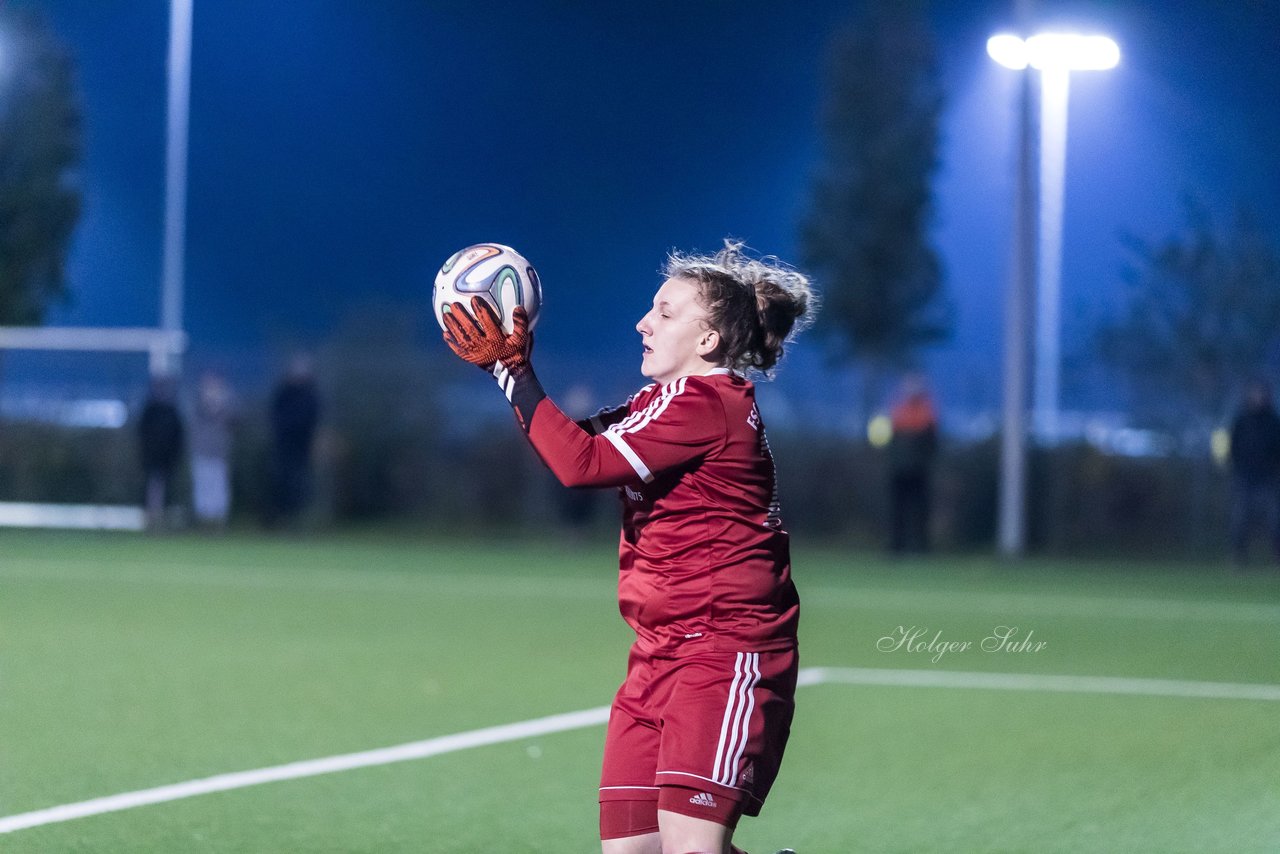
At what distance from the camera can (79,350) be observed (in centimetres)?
2547

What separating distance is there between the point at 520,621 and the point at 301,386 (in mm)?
9987

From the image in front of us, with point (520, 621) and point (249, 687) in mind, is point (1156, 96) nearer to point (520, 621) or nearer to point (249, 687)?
point (520, 621)

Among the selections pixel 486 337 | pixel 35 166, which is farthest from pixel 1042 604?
pixel 35 166

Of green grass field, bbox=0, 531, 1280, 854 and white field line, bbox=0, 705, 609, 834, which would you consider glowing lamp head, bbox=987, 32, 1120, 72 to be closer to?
green grass field, bbox=0, 531, 1280, 854

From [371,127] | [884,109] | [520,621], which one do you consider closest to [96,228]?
[884,109]

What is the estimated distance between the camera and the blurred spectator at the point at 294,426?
2233 centimetres

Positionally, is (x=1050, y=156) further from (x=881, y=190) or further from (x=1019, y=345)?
(x=1019, y=345)

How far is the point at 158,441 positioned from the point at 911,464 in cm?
917

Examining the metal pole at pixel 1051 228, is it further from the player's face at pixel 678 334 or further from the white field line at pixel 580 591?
the player's face at pixel 678 334

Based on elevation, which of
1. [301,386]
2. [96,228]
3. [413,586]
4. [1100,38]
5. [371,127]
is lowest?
[413,586]

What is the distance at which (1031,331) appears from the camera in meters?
21.8

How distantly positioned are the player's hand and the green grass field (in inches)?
81.5

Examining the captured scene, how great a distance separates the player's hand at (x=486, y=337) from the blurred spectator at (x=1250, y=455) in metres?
16.6

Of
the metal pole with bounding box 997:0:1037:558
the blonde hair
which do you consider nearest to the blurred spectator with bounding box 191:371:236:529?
the metal pole with bounding box 997:0:1037:558
